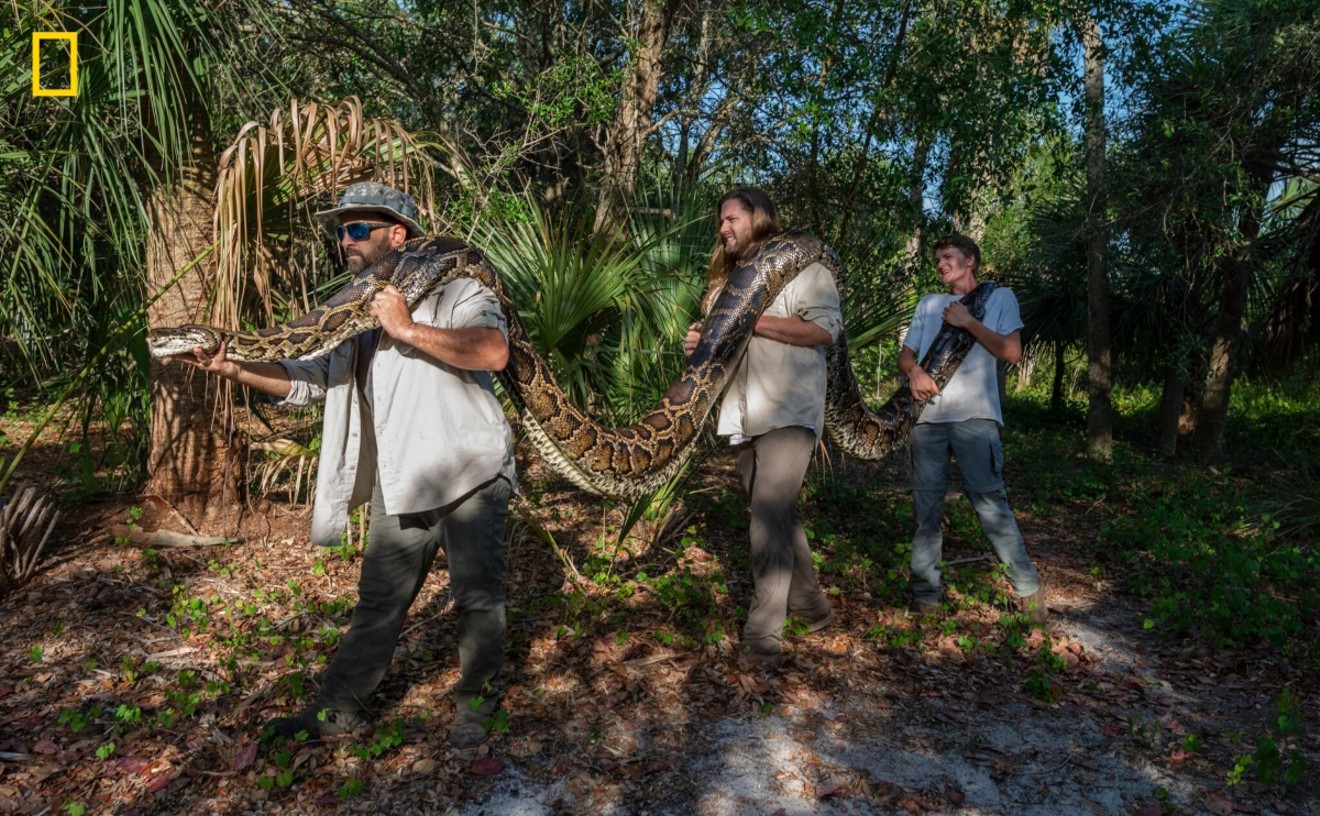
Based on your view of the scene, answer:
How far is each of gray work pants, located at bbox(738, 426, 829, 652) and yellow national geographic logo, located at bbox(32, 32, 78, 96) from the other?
13.9ft

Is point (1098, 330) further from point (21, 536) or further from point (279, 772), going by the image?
point (21, 536)

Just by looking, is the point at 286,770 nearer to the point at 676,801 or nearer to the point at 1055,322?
the point at 676,801

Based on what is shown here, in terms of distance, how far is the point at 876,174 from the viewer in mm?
8781

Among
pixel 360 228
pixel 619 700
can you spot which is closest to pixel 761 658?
pixel 619 700

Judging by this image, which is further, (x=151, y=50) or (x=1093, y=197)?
(x=1093, y=197)

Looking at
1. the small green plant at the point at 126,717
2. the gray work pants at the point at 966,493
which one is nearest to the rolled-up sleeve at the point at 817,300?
the gray work pants at the point at 966,493

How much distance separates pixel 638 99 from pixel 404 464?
724 centimetres

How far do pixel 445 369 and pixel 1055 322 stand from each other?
1511 centimetres

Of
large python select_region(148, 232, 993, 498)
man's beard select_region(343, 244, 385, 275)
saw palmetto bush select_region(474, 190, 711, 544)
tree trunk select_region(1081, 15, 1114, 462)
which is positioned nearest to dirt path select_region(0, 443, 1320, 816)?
saw palmetto bush select_region(474, 190, 711, 544)

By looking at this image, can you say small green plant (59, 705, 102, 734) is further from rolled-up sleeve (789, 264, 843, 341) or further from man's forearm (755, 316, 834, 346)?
rolled-up sleeve (789, 264, 843, 341)

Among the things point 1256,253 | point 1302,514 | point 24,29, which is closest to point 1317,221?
point 1256,253

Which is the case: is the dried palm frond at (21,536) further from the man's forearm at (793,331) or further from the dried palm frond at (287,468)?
the man's forearm at (793,331)

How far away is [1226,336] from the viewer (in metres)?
12.7

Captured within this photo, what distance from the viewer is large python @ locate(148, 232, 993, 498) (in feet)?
12.3
